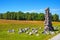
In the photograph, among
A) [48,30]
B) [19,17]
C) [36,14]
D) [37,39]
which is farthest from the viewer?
[36,14]

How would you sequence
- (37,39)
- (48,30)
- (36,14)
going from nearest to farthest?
(37,39)
(48,30)
(36,14)

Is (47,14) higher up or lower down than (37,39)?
higher up

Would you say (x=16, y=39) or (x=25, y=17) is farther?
(x=25, y=17)

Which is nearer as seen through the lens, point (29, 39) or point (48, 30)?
point (29, 39)

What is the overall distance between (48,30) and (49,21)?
2595 mm

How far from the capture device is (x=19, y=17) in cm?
14300

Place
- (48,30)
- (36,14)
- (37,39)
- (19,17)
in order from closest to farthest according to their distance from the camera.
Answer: (37,39)
(48,30)
(19,17)
(36,14)

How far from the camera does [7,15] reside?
149250 mm

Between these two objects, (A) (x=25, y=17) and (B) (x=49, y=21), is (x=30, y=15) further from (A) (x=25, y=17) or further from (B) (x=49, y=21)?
(B) (x=49, y=21)

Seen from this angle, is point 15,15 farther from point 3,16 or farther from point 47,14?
point 47,14

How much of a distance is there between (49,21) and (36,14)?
111 m

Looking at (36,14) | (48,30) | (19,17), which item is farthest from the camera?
(36,14)

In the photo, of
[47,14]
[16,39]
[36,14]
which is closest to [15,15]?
[36,14]

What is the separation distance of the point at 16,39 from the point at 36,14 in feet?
401
